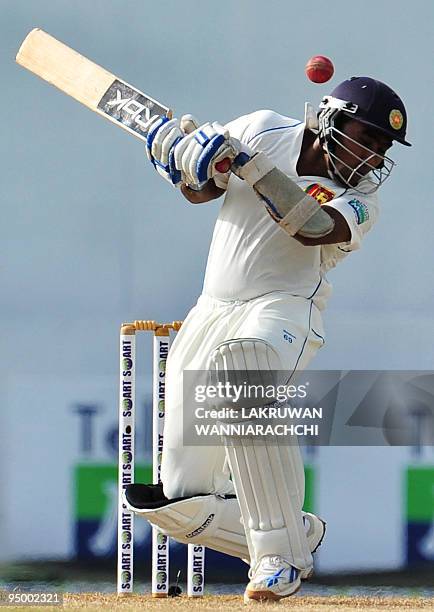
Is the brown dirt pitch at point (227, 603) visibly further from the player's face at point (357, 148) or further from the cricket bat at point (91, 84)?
the cricket bat at point (91, 84)

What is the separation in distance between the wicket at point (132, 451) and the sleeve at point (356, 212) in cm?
112

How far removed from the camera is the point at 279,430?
3.40 m

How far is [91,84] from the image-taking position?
3.75 m

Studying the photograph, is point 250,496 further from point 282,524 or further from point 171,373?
point 171,373

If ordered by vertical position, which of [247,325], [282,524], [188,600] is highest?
[247,325]

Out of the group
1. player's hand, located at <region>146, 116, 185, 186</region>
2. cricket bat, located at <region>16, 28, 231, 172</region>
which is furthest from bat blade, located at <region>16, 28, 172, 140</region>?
player's hand, located at <region>146, 116, 185, 186</region>

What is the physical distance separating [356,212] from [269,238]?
22cm

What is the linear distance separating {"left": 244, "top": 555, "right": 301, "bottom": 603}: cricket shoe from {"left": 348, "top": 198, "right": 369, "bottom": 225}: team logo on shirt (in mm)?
818

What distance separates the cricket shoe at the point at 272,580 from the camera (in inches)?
132

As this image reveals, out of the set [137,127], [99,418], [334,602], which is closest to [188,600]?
[334,602]

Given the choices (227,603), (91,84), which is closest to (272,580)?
(227,603)

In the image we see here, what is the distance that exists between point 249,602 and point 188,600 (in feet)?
3.36

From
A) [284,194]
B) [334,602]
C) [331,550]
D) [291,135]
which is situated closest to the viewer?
[284,194]

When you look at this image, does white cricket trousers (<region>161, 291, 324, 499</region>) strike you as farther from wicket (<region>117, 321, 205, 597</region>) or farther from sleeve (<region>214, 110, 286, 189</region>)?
wicket (<region>117, 321, 205, 597</region>)
